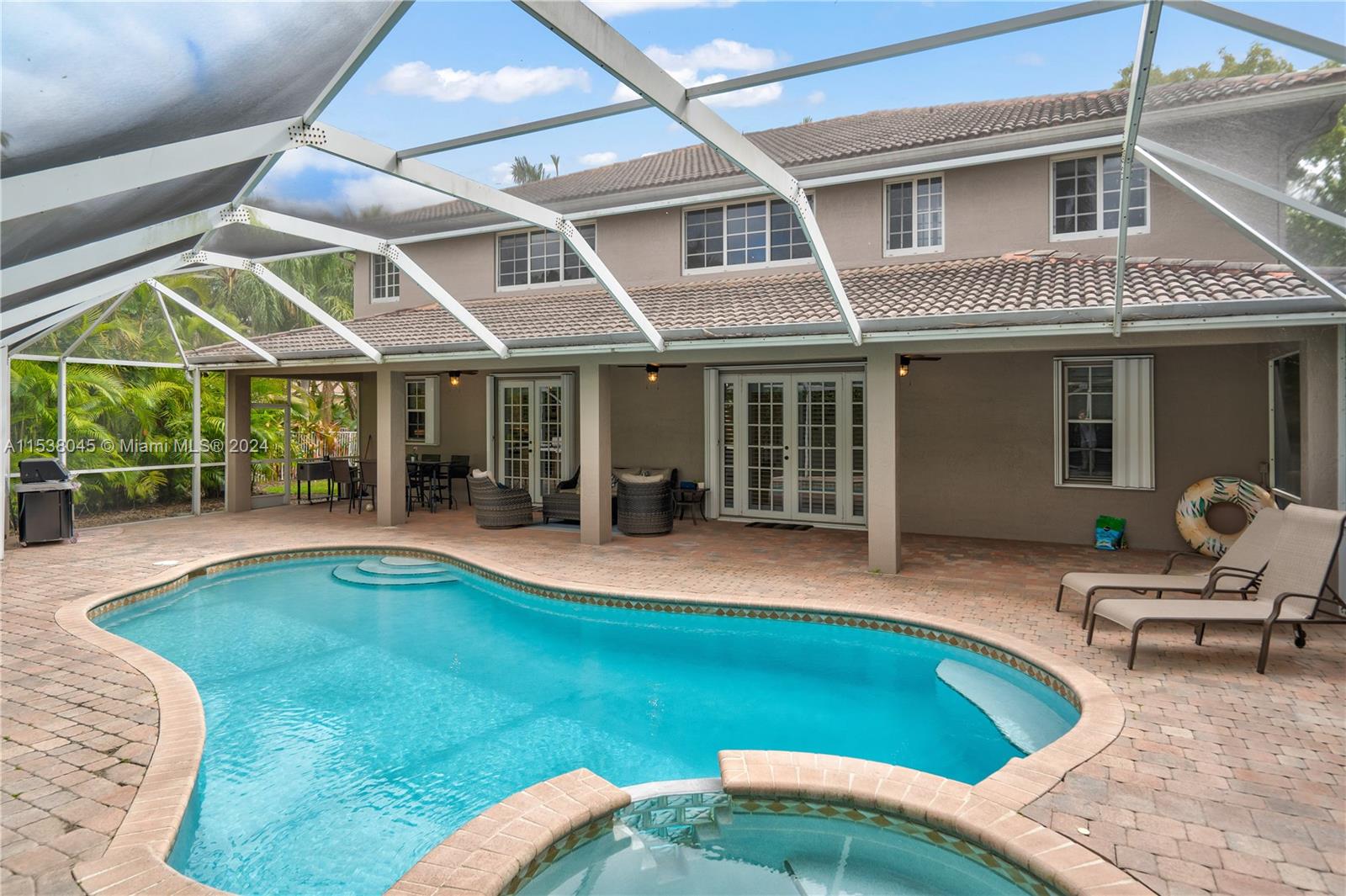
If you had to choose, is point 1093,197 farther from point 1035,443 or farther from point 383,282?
point 383,282

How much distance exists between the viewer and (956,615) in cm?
712

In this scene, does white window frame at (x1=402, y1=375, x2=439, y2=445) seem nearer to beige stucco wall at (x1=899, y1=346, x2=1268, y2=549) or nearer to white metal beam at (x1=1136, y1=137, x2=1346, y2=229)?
beige stucco wall at (x1=899, y1=346, x2=1268, y2=549)

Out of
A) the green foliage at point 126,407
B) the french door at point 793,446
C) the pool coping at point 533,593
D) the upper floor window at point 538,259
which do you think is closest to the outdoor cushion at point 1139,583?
the pool coping at point 533,593

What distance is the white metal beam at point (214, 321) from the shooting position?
488 inches

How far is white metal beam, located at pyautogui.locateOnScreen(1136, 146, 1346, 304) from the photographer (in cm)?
580

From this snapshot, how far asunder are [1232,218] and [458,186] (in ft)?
21.6

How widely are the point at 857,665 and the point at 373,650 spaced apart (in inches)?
182

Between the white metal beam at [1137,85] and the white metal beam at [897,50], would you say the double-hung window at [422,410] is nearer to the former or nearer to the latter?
the white metal beam at [897,50]

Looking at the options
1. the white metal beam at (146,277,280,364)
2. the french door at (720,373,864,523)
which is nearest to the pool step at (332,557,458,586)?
the white metal beam at (146,277,280,364)

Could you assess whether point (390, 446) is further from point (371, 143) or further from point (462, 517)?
point (371, 143)

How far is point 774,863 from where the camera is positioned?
3678 mm

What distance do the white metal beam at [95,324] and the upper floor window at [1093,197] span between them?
46.3 feet

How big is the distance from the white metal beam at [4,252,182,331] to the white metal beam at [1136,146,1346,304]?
329 inches

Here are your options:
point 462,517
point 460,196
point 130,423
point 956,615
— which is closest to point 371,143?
point 460,196
